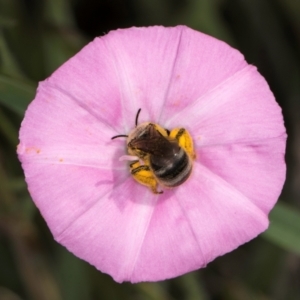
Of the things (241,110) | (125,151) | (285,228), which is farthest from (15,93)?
(285,228)

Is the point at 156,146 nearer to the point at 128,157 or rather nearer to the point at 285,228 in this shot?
the point at 128,157

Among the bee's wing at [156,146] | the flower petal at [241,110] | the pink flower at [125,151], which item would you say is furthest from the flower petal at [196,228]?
the bee's wing at [156,146]

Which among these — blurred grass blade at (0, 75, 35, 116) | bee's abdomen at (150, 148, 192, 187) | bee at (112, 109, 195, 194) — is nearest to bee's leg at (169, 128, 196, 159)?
bee at (112, 109, 195, 194)

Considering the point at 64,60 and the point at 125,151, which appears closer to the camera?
the point at 125,151

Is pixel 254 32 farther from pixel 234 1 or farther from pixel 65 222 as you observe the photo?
pixel 65 222

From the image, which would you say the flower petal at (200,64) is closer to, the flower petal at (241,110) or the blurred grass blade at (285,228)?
the flower petal at (241,110)

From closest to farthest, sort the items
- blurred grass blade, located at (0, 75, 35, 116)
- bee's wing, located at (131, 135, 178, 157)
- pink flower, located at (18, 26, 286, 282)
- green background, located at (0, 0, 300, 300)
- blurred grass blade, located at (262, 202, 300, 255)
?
bee's wing, located at (131, 135, 178, 157) < pink flower, located at (18, 26, 286, 282) < blurred grass blade, located at (0, 75, 35, 116) < blurred grass blade, located at (262, 202, 300, 255) < green background, located at (0, 0, 300, 300)

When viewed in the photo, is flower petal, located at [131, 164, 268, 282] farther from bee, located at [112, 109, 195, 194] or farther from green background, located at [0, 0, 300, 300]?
green background, located at [0, 0, 300, 300]
